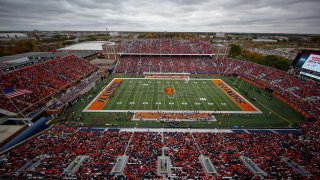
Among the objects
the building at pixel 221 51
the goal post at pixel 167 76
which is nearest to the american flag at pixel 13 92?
the goal post at pixel 167 76

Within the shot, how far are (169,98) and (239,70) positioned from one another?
28184mm

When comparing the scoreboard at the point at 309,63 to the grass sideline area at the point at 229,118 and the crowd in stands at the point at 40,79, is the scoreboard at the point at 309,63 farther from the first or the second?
the crowd in stands at the point at 40,79

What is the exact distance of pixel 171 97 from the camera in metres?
32.7

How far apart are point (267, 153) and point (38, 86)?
36197 millimetres

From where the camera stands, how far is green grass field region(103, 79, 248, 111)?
28.5m

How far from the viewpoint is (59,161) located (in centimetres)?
1469

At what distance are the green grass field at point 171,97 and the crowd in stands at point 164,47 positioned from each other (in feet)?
68.8

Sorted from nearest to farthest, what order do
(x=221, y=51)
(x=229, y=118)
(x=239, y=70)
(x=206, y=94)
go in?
(x=229, y=118), (x=206, y=94), (x=239, y=70), (x=221, y=51)


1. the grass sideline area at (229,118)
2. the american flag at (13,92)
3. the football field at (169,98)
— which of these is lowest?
the grass sideline area at (229,118)

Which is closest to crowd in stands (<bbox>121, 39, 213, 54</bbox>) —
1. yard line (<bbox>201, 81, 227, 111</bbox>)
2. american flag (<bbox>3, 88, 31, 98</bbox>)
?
yard line (<bbox>201, 81, 227, 111</bbox>)

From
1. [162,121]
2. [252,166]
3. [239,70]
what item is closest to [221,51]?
[239,70]

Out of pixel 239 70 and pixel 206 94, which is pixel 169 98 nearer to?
pixel 206 94

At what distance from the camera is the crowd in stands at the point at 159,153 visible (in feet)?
44.4

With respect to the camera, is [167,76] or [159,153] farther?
[167,76]
